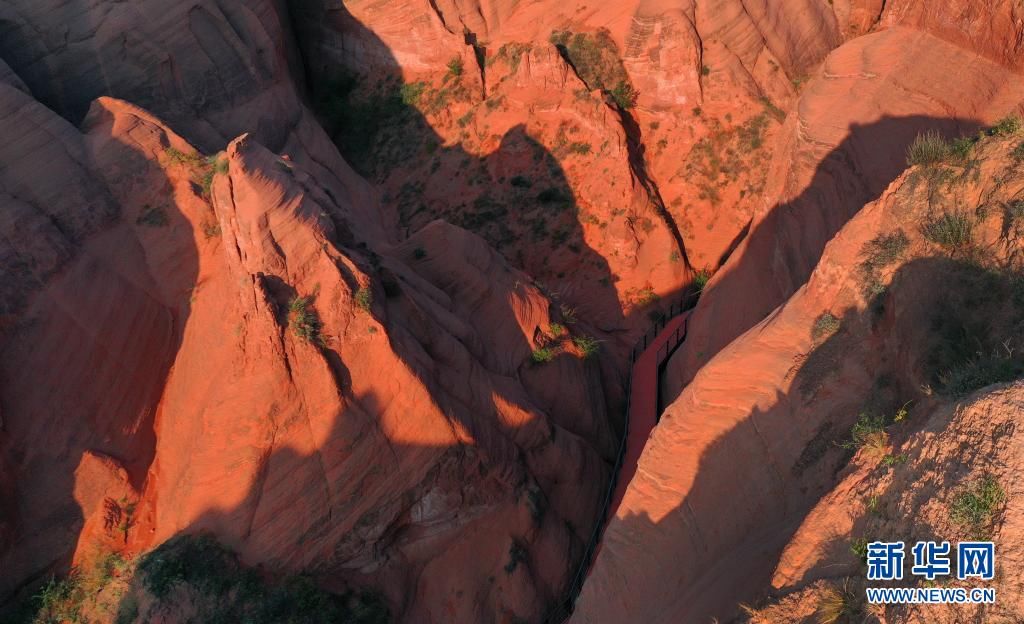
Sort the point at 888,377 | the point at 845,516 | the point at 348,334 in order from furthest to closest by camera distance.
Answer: the point at 348,334 → the point at 888,377 → the point at 845,516

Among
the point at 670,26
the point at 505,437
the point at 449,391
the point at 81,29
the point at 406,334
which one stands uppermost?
the point at 81,29

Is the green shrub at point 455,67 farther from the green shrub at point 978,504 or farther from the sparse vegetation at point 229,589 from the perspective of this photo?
the green shrub at point 978,504

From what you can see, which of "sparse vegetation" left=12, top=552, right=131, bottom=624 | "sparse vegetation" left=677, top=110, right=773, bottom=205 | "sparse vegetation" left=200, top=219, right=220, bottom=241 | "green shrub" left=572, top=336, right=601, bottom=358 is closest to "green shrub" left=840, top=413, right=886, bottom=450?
"green shrub" left=572, top=336, right=601, bottom=358

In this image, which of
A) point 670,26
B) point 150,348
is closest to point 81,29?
point 150,348

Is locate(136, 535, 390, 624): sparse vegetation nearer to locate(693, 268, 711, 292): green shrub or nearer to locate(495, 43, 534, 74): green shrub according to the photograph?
locate(693, 268, 711, 292): green shrub

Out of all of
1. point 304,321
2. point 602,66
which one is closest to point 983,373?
point 304,321

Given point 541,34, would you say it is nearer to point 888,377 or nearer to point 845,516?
point 888,377

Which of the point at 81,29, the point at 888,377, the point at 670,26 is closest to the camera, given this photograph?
the point at 888,377
